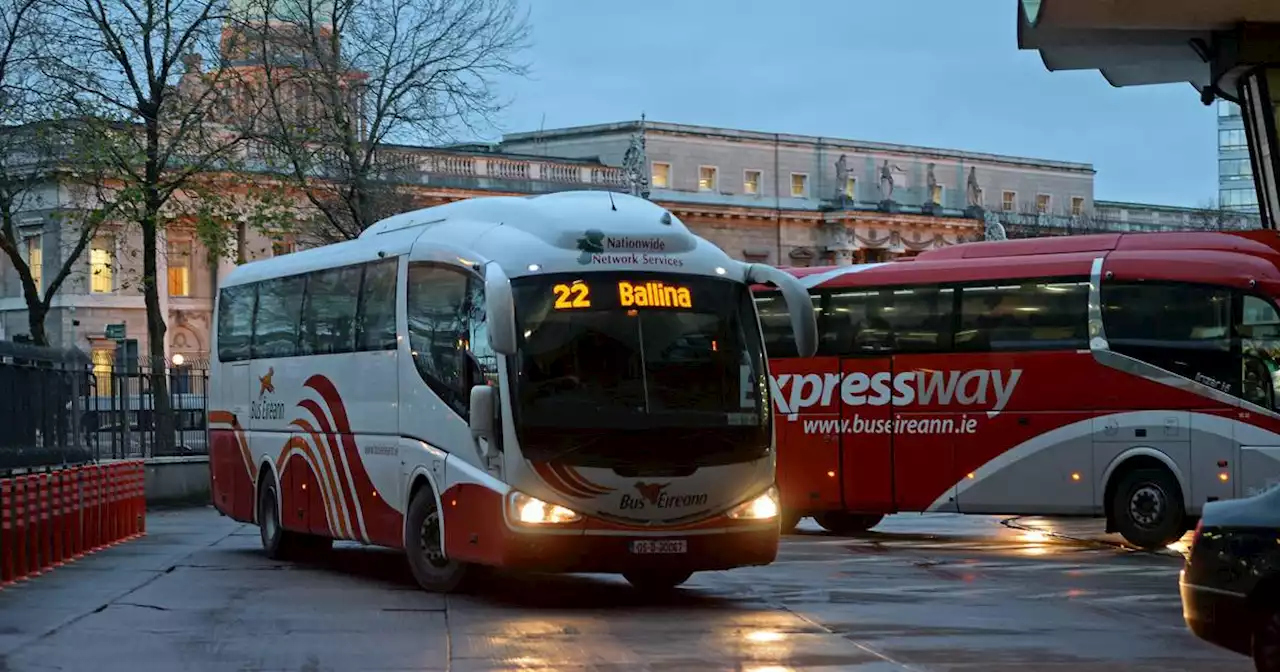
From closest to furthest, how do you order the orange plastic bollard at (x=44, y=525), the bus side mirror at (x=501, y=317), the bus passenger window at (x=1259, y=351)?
the bus side mirror at (x=501, y=317) → the orange plastic bollard at (x=44, y=525) → the bus passenger window at (x=1259, y=351)

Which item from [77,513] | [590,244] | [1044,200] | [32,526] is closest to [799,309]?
[590,244]

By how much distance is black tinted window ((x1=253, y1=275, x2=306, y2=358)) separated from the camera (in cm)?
2203

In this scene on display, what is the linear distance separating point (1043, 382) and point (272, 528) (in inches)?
366

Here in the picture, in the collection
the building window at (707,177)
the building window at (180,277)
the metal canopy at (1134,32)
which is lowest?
the building window at (180,277)

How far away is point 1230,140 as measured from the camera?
173 meters

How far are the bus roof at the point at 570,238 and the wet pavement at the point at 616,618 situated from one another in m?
2.79

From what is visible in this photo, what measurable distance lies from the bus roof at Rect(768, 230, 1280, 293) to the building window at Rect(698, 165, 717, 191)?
6962cm

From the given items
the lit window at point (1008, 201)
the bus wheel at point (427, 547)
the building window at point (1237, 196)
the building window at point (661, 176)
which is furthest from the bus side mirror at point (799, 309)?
the building window at point (1237, 196)

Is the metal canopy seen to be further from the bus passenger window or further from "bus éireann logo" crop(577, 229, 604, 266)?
"bus éireann logo" crop(577, 229, 604, 266)

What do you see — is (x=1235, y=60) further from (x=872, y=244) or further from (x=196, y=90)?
(x=872, y=244)

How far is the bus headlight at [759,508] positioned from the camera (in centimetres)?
1675

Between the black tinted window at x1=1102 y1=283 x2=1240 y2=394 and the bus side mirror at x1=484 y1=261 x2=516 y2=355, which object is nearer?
the bus side mirror at x1=484 y1=261 x2=516 y2=355

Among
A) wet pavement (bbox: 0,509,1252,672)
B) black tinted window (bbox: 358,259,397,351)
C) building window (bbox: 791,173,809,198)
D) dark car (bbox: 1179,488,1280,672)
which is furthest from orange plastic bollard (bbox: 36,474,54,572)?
building window (bbox: 791,173,809,198)

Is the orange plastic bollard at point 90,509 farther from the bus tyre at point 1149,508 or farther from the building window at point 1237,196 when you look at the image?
the building window at point 1237,196
